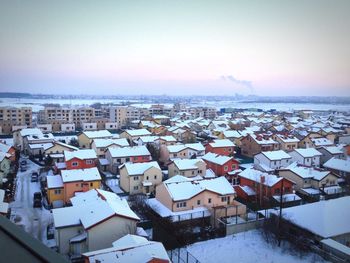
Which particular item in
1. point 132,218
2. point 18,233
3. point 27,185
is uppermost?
point 18,233

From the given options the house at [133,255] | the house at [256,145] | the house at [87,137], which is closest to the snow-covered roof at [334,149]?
the house at [256,145]

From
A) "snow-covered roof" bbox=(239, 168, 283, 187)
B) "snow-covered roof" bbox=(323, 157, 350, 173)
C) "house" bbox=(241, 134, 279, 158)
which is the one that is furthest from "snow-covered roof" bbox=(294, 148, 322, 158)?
"snow-covered roof" bbox=(239, 168, 283, 187)

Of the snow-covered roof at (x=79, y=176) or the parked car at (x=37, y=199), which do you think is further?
the snow-covered roof at (x=79, y=176)

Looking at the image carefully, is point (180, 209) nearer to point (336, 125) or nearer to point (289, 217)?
point (289, 217)

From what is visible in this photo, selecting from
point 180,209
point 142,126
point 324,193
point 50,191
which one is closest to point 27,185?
point 50,191

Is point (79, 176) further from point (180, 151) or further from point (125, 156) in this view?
point (180, 151)

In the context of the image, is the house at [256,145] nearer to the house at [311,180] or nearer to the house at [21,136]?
the house at [311,180]
